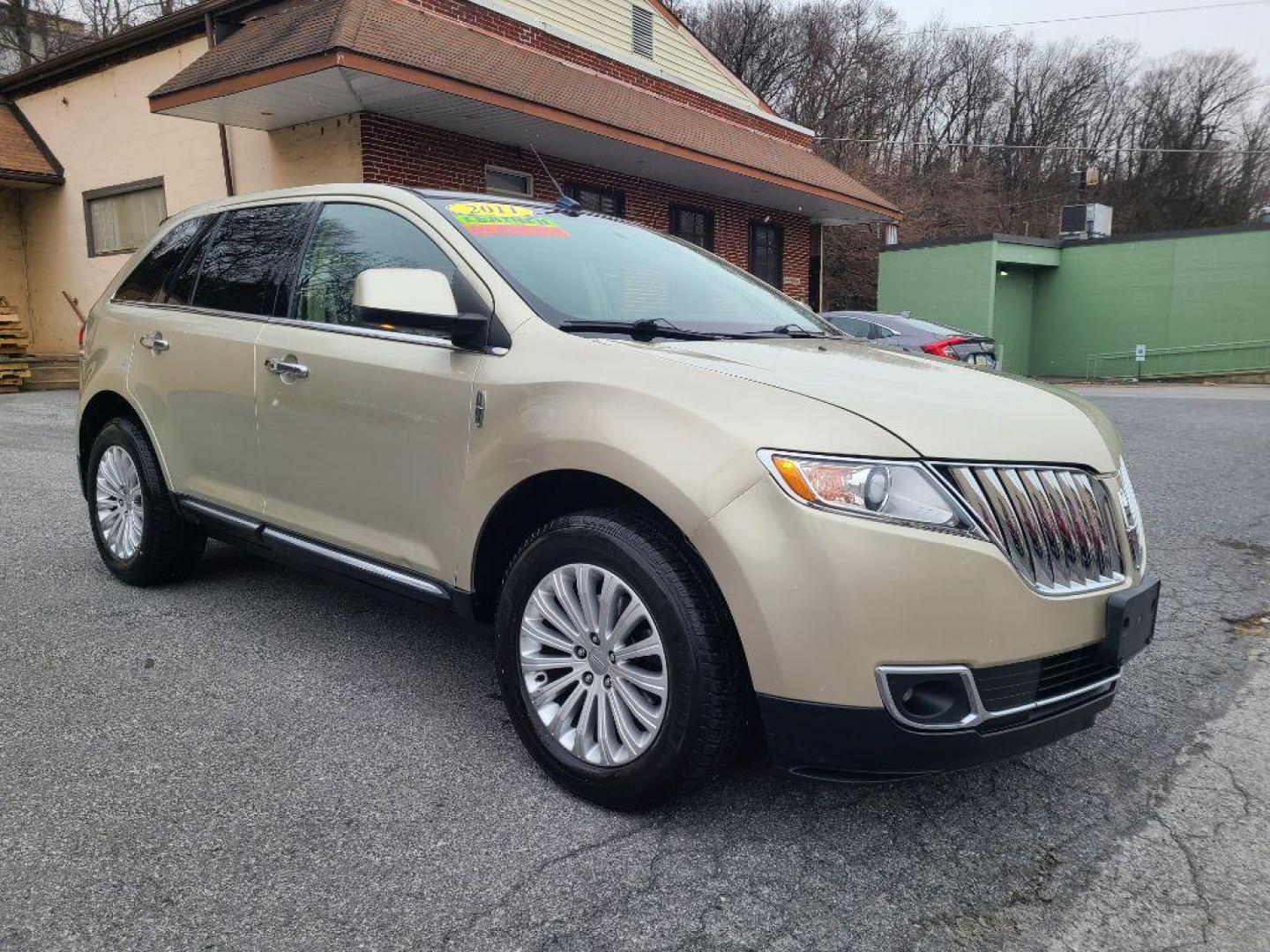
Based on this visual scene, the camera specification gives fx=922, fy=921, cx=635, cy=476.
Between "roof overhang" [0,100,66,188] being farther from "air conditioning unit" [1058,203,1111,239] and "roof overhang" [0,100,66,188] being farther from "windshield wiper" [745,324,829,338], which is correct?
"air conditioning unit" [1058,203,1111,239]

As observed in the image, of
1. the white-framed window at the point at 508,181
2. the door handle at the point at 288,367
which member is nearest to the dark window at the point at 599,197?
the white-framed window at the point at 508,181

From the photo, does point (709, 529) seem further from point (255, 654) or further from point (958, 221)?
point (958, 221)

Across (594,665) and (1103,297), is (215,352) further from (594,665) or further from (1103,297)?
(1103,297)

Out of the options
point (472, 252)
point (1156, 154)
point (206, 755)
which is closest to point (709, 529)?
point (472, 252)

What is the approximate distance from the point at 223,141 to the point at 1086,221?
88.1ft

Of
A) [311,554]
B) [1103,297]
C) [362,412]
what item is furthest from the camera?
[1103,297]

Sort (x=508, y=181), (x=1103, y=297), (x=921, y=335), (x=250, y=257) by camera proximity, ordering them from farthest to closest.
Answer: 1. (x=1103, y=297)
2. (x=508, y=181)
3. (x=921, y=335)
4. (x=250, y=257)

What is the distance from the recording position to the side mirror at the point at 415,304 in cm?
273

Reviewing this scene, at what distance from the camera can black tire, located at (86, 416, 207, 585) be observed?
4195 mm

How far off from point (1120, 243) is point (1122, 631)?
29.5 metres

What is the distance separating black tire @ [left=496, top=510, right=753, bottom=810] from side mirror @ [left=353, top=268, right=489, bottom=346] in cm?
67

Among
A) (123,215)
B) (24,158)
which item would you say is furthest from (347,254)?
(24,158)

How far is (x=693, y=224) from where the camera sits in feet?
54.6

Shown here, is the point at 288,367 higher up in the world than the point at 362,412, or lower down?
higher up
